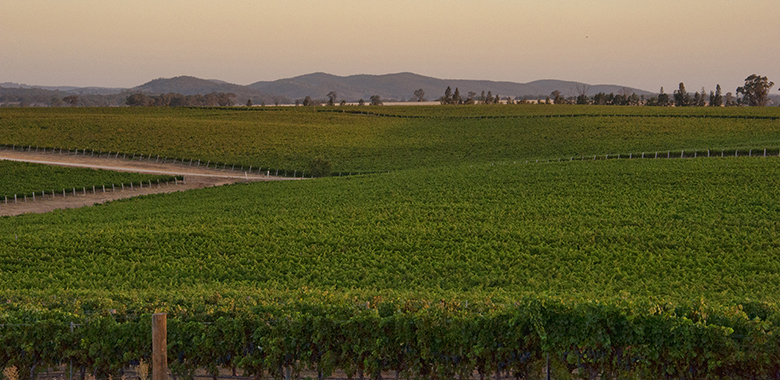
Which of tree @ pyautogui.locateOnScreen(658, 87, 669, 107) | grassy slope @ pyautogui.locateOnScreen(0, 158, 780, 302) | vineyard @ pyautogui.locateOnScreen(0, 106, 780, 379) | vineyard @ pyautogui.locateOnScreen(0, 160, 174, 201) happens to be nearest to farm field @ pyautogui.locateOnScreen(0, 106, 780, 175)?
vineyard @ pyautogui.locateOnScreen(0, 106, 780, 379)

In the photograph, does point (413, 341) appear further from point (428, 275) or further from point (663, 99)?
point (663, 99)

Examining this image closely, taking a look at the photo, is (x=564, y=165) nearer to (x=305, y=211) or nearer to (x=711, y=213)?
(x=711, y=213)

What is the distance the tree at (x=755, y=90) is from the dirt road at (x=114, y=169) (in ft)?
498

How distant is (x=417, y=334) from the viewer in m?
11.8

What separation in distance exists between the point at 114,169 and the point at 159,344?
194ft

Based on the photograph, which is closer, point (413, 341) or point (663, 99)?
point (413, 341)

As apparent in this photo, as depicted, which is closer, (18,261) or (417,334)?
(417,334)

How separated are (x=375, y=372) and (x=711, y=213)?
25.3m

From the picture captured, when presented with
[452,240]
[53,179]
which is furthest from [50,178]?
[452,240]

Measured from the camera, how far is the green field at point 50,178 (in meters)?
51.7

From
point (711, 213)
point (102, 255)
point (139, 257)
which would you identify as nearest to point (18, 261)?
point (102, 255)

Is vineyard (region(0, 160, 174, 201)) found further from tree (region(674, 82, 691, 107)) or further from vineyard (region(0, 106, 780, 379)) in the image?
Result: tree (region(674, 82, 691, 107))

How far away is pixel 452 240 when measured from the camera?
86.8 ft

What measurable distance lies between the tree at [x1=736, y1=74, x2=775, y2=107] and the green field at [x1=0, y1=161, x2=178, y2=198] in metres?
162
